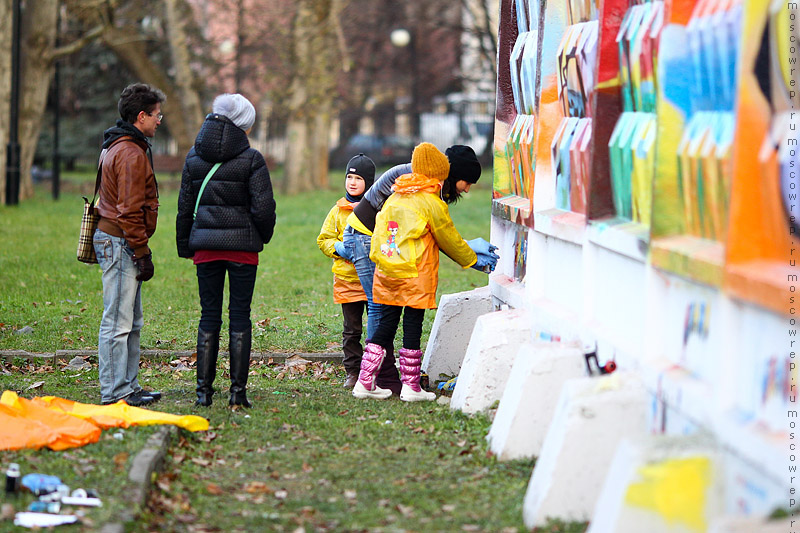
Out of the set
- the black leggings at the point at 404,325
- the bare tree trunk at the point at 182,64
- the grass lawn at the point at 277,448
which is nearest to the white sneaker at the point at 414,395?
the grass lawn at the point at 277,448

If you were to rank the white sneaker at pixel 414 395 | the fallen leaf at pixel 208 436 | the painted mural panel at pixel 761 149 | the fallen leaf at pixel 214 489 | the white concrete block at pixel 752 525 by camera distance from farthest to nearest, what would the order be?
the white sneaker at pixel 414 395 < the fallen leaf at pixel 208 436 < the fallen leaf at pixel 214 489 < the painted mural panel at pixel 761 149 < the white concrete block at pixel 752 525

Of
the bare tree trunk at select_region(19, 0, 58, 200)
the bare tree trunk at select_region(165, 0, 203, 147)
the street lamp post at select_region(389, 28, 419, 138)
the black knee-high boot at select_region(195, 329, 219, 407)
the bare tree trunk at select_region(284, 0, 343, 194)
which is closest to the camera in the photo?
the black knee-high boot at select_region(195, 329, 219, 407)

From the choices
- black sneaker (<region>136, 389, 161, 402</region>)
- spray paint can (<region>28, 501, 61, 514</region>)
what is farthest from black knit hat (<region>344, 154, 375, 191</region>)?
spray paint can (<region>28, 501, 61, 514</region>)

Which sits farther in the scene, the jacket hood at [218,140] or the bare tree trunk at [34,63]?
the bare tree trunk at [34,63]

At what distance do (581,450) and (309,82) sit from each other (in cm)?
2533

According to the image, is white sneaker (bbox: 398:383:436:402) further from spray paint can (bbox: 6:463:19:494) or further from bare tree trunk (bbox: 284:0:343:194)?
bare tree trunk (bbox: 284:0:343:194)

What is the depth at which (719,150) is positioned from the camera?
4.30 meters

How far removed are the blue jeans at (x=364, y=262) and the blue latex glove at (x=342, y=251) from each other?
34 millimetres

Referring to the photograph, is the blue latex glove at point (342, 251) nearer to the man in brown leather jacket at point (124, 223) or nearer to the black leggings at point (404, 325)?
the black leggings at point (404, 325)

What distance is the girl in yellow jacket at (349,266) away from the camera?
26.9 ft

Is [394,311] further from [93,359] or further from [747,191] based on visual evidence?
[747,191]

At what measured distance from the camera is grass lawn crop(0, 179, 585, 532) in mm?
5105

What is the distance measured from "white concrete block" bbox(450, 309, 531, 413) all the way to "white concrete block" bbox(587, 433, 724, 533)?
273cm

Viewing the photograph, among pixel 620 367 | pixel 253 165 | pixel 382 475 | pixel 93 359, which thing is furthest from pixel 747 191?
pixel 93 359
